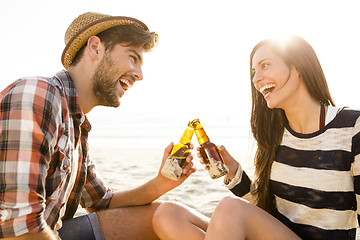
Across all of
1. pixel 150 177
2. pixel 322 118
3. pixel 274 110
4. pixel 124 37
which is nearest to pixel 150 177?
pixel 150 177

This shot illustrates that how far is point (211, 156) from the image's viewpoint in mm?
2424

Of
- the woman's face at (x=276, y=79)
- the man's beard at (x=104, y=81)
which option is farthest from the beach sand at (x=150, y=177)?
the man's beard at (x=104, y=81)

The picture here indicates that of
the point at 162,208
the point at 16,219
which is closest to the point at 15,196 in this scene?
the point at 16,219

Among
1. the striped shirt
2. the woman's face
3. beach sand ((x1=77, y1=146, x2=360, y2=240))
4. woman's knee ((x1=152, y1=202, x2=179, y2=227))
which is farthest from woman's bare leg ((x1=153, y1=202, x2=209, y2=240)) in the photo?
beach sand ((x1=77, y1=146, x2=360, y2=240))

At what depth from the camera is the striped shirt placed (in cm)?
196

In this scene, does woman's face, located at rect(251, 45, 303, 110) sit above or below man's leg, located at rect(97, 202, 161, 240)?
above

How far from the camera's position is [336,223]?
2010 millimetres

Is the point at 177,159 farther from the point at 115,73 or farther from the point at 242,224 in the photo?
the point at 115,73

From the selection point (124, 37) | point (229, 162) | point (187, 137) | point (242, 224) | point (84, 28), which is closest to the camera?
point (242, 224)

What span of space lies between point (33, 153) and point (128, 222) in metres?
1.23

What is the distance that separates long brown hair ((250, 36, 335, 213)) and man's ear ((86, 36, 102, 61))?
1.15 meters

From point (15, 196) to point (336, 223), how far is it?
1.84 m

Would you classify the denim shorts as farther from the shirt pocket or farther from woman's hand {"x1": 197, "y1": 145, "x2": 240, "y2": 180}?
woman's hand {"x1": 197, "y1": 145, "x2": 240, "y2": 180}

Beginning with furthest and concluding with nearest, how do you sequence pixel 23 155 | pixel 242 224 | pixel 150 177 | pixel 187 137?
1. pixel 150 177
2. pixel 187 137
3. pixel 242 224
4. pixel 23 155
